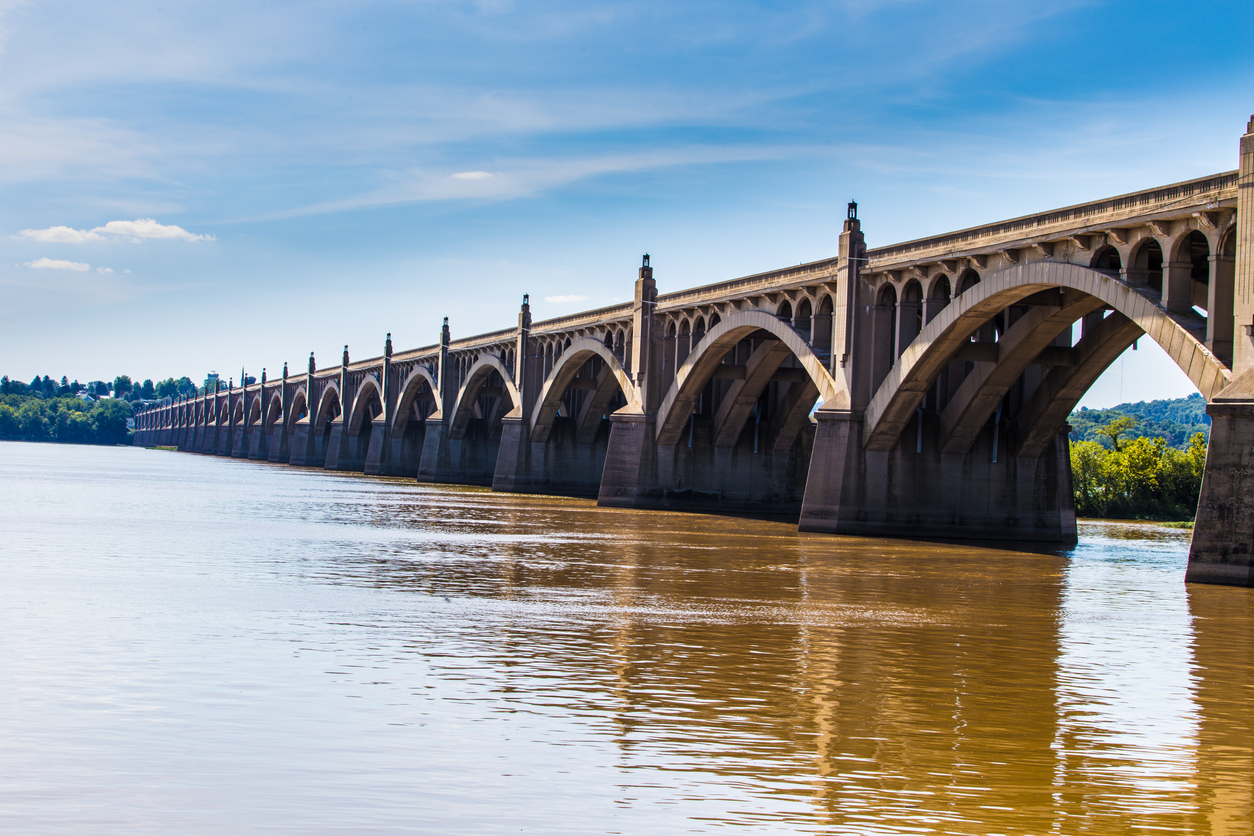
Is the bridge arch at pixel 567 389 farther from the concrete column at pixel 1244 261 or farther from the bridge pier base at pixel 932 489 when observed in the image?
the concrete column at pixel 1244 261

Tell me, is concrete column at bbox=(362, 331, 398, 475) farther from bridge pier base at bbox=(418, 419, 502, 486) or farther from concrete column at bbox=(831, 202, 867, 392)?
concrete column at bbox=(831, 202, 867, 392)

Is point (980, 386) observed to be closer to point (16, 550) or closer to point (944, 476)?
point (944, 476)

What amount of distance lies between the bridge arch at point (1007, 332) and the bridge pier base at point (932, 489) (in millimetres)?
966

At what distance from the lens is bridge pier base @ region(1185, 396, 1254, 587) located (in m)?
25.9

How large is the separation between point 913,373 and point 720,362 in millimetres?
18809

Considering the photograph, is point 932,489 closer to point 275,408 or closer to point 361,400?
point 361,400

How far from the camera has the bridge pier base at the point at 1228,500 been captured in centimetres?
2589

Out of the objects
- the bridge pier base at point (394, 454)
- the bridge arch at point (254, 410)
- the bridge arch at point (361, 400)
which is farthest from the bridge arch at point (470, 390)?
the bridge arch at point (254, 410)

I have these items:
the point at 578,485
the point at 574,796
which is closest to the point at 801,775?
the point at 574,796

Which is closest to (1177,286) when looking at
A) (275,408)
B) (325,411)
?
(325,411)

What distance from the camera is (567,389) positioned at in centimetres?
8012

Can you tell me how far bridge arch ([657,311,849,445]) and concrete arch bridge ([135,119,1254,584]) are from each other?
118 millimetres

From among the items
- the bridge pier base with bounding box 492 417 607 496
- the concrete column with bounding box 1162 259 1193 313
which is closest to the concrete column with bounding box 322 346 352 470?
the bridge pier base with bounding box 492 417 607 496

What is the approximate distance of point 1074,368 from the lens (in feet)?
141
